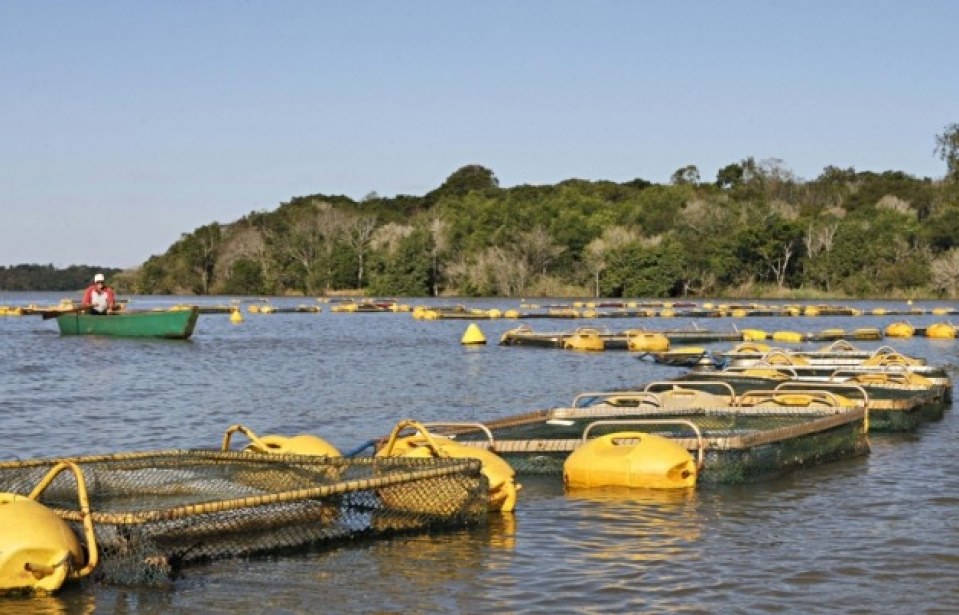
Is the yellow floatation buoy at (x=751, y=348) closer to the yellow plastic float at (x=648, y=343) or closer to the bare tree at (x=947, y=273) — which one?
the yellow plastic float at (x=648, y=343)

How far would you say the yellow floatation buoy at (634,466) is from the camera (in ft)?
40.5

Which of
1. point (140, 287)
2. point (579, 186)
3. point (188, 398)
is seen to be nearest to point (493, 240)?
point (579, 186)

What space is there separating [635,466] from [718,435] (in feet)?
5.25

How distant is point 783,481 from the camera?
44.1ft

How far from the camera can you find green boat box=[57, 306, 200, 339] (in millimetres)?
41969

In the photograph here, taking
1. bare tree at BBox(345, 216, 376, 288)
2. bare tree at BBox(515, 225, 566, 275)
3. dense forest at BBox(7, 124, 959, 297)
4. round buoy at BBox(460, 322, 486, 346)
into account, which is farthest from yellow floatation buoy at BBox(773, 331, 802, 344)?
bare tree at BBox(345, 216, 376, 288)

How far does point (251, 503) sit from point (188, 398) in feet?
49.4

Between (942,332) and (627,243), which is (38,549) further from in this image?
(627,243)

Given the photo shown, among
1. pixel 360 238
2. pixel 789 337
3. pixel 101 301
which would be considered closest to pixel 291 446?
pixel 789 337

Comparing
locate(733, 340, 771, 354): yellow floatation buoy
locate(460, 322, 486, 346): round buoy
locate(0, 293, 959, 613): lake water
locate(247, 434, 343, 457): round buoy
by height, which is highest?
locate(733, 340, 771, 354): yellow floatation buoy

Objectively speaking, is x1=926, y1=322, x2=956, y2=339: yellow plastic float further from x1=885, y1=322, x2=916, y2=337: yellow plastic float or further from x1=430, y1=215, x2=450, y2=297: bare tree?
x1=430, y1=215, x2=450, y2=297: bare tree

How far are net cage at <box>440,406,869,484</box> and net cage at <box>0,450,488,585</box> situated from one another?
251 cm

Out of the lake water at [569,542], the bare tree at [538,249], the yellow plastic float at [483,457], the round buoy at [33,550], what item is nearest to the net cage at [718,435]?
the lake water at [569,542]

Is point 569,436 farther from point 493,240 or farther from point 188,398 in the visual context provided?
point 493,240
